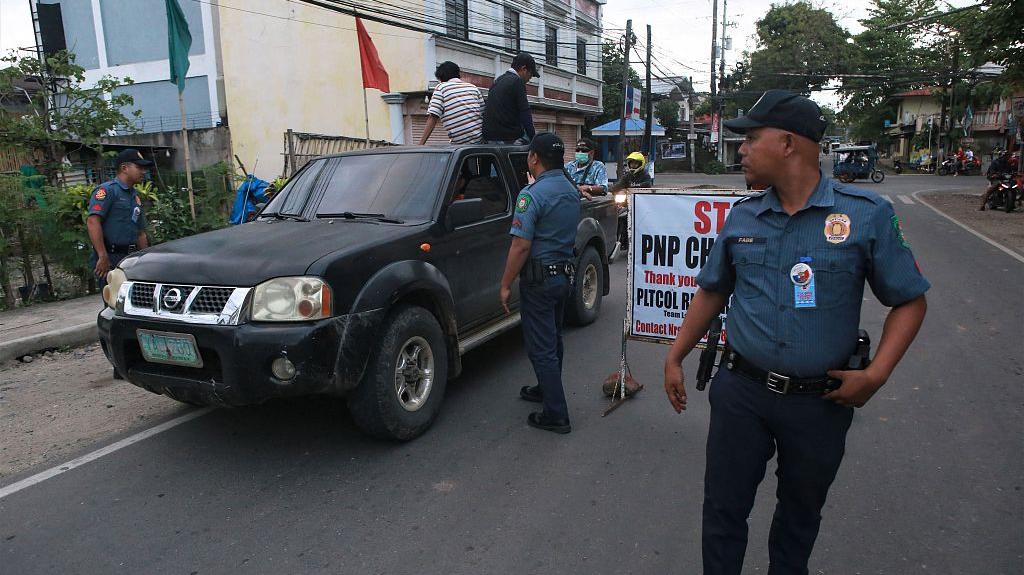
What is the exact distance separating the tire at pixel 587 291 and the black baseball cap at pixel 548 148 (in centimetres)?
228

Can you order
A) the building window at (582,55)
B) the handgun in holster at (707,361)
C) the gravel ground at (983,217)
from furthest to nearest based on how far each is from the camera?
the building window at (582,55)
the gravel ground at (983,217)
the handgun in holster at (707,361)

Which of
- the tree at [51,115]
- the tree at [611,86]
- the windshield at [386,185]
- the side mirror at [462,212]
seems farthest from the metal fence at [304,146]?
the tree at [611,86]

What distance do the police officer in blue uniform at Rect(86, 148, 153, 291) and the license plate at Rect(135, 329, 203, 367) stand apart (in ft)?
9.55

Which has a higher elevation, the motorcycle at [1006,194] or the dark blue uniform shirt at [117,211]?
the dark blue uniform shirt at [117,211]

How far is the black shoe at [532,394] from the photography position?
4.86 meters

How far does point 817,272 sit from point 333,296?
2478 millimetres

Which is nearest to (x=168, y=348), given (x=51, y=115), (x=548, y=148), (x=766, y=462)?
(x=548, y=148)

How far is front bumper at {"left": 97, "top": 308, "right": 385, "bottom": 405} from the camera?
Answer: 3471 millimetres

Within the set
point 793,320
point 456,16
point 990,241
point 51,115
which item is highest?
point 456,16

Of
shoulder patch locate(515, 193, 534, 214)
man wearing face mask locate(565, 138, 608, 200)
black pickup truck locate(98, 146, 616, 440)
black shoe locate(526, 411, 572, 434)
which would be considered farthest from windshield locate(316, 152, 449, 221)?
man wearing face mask locate(565, 138, 608, 200)

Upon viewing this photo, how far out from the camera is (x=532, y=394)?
4.89 m

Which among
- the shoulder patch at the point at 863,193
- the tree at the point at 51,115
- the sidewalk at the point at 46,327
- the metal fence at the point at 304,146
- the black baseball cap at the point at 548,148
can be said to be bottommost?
the sidewalk at the point at 46,327

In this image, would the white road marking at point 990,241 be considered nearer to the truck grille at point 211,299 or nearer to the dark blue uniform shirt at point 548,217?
the dark blue uniform shirt at point 548,217

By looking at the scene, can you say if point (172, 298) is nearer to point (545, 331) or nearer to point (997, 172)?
point (545, 331)
